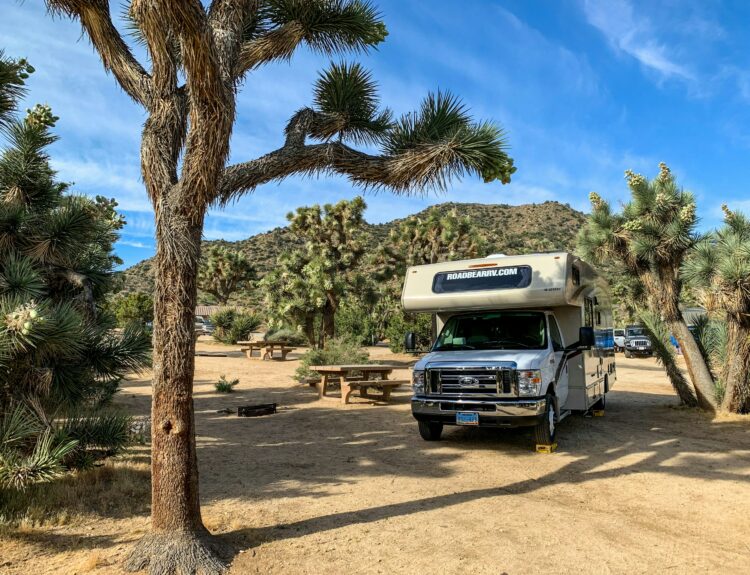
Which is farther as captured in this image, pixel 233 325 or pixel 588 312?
pixel 233 325

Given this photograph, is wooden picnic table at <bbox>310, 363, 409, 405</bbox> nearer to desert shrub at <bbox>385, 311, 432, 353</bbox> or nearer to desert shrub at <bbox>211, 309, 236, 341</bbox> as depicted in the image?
desert shrub at <bbox>385, 311, 432, 353</bbox>

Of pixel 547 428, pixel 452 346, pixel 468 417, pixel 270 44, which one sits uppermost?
pixel 270 44

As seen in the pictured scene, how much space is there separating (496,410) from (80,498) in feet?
17.3

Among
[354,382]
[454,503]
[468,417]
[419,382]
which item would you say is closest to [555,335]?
[468,417]

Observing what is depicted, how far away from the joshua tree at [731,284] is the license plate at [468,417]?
5776mm

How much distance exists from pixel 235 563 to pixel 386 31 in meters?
5.79

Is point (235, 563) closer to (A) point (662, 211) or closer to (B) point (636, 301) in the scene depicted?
(A) point (662, 211)

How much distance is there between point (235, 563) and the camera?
432 cm

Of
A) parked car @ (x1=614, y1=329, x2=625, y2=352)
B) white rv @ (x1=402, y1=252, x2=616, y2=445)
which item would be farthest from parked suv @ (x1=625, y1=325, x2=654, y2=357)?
white rv @ (x1=402, y1=252, x2=616, y2=445)

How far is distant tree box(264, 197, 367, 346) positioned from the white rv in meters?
15.6

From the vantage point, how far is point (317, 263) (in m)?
25.6

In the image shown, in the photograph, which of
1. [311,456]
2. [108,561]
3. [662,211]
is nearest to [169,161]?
[108,561]

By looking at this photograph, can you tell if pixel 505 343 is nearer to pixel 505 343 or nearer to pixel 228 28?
pixel 505 343

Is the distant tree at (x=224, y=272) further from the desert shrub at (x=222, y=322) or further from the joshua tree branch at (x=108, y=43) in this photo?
the joshua tree branch at (x=108, y=43)
